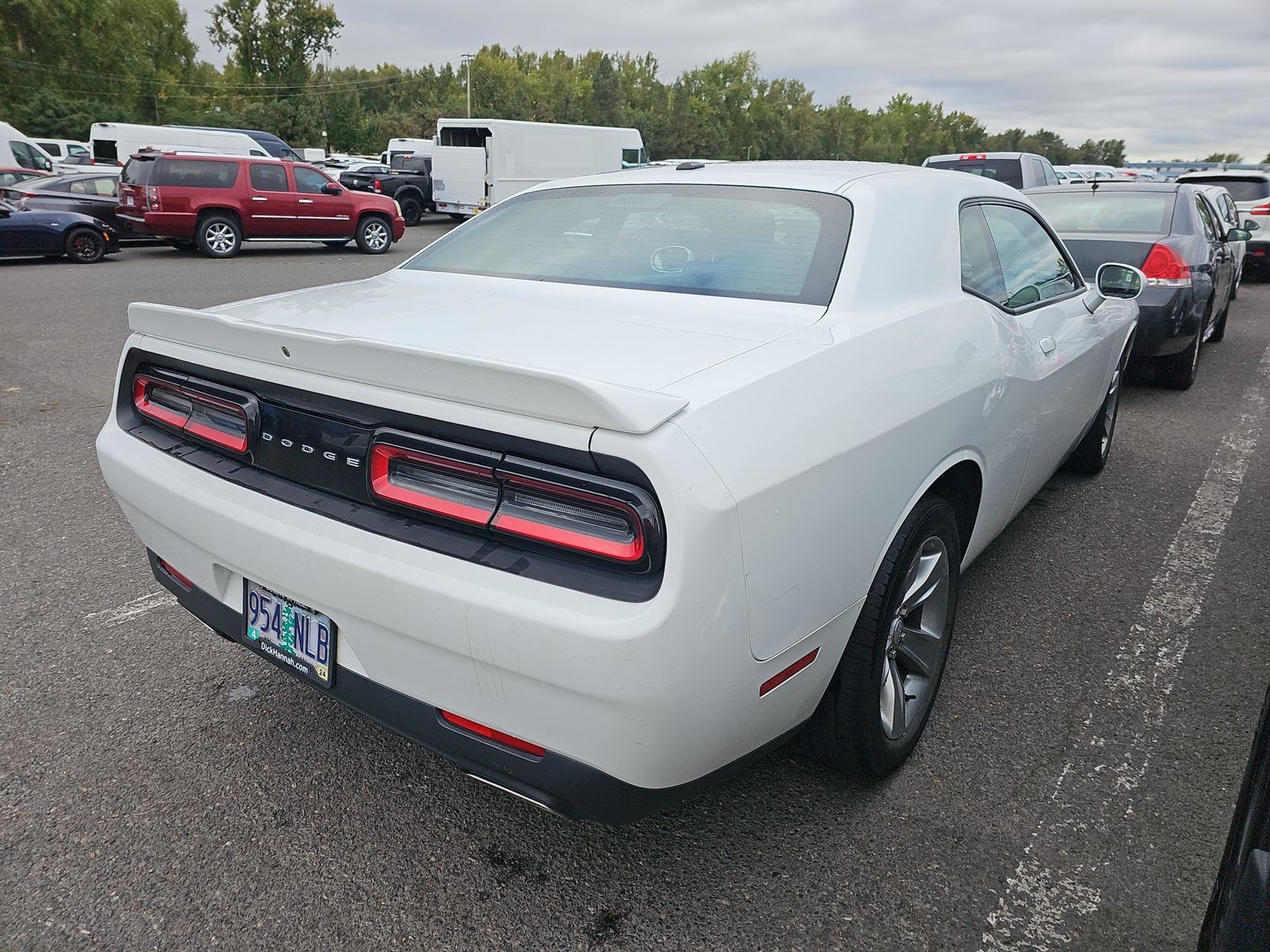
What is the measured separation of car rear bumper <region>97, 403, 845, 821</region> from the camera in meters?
1.55

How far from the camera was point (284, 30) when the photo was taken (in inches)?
2714

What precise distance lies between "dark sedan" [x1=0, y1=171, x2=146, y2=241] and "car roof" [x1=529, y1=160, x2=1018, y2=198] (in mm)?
A: 14614

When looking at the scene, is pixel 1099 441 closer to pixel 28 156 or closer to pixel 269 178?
pixel 269 178

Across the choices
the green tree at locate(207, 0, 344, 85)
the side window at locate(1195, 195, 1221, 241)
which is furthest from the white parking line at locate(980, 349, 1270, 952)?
the green tree at locate(207, 0, 344, 85)

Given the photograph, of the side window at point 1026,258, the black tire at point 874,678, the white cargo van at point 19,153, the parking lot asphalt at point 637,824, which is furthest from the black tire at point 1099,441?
the white cargo van at point 19,153

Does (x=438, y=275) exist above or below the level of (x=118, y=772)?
above

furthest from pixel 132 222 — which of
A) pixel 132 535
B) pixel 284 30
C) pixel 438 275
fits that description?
pixel 284 30

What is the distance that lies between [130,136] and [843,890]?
31.2 metres

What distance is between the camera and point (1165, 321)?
6.49 metres

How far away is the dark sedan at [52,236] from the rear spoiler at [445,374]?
46.5ft

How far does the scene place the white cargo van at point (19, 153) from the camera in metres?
21.8

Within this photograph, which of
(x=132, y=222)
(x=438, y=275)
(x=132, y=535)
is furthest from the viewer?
(x=132, y=222)

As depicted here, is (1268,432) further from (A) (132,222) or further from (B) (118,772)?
(A) (132,222)

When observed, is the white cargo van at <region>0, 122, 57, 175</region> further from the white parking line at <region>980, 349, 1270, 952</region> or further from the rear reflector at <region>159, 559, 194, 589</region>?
the white parking line at <region>980, 349, 1270, 952</region>
